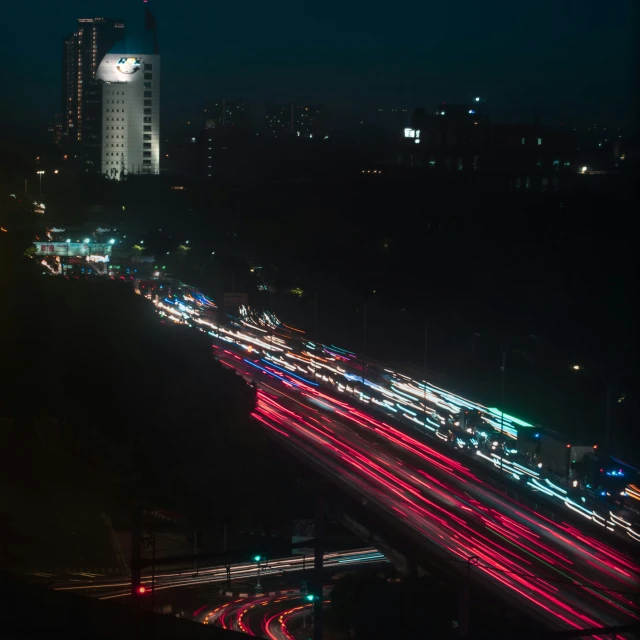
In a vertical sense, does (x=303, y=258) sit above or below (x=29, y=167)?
below

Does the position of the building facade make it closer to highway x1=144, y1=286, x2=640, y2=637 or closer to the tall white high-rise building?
the tall white high-rise building

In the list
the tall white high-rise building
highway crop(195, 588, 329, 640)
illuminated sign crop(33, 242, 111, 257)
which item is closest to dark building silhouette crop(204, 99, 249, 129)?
the tall white high-rise building

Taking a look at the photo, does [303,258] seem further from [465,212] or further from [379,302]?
[379,302]

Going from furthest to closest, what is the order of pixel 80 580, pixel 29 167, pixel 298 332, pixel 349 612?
Result: pixel 29 167 < pixel 298 332 < pixel 80 580 < pixel 349 612

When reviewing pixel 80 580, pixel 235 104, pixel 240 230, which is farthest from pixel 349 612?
pixel 235 104

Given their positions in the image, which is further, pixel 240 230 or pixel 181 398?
pixel 240 230

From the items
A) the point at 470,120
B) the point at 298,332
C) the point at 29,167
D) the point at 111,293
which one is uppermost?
the point at 470,120
